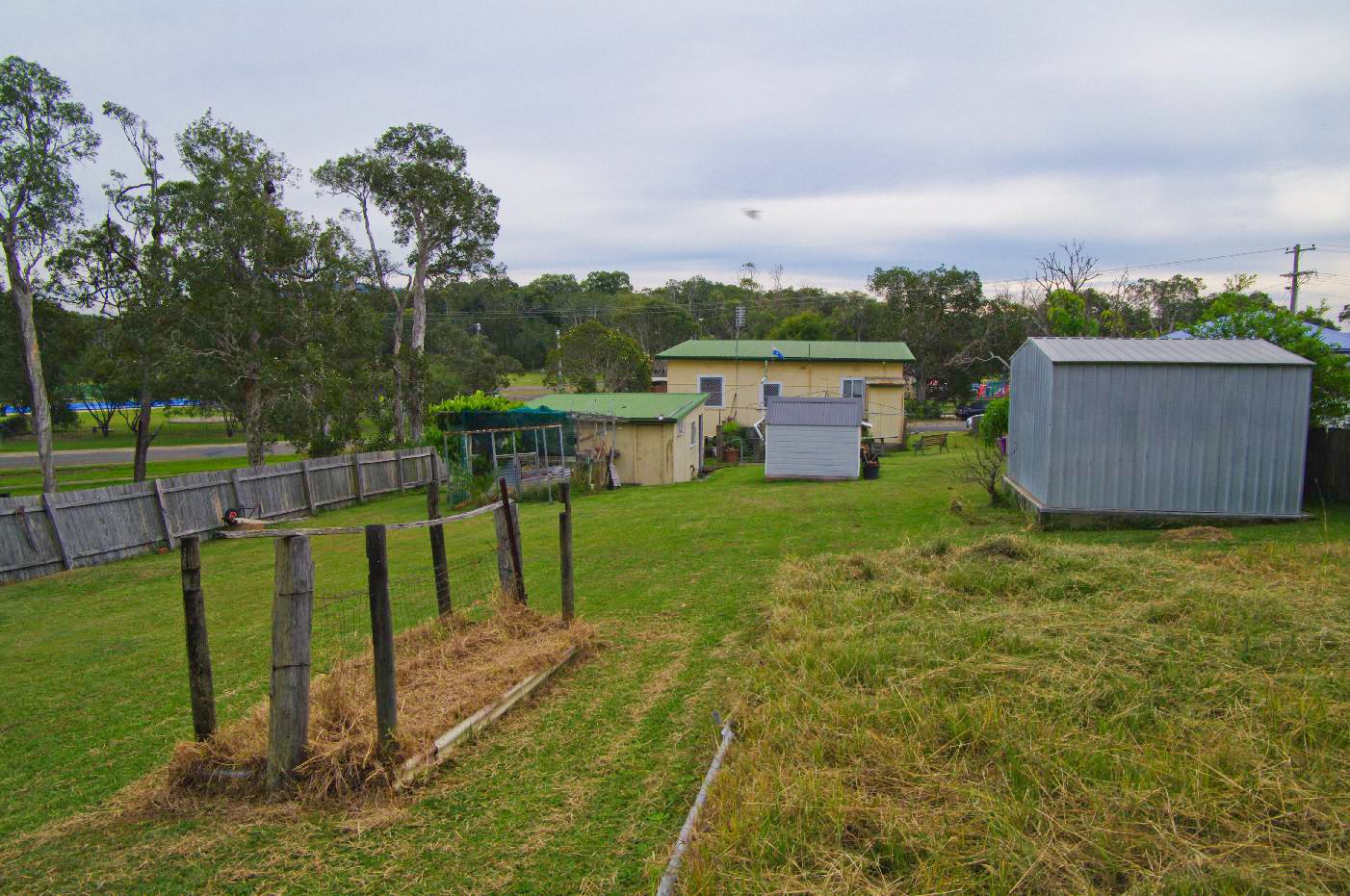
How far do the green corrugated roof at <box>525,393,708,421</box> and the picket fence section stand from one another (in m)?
6.41

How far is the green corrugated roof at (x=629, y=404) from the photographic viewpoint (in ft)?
78.2

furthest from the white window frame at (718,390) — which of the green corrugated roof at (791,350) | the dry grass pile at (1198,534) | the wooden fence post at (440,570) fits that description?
the wooden fence post at (440,570)

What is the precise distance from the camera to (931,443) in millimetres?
33000

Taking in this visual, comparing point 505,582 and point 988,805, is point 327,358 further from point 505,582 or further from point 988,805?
point 988,805

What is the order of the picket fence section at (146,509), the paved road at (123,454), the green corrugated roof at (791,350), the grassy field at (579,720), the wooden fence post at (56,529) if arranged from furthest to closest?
1. the paved road at (123,454)
2. the green corrugated roof at (791,350)
3. the wooden fence post at (56,529)
4. the picket fence section at (146,509)
5. the grassy field at (579,720)

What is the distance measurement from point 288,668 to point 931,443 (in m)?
31.3

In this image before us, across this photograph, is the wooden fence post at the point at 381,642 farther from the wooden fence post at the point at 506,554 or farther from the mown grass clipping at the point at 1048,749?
the wooden fence post at the point at 506,554

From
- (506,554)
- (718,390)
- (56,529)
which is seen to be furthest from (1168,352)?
(718,390)

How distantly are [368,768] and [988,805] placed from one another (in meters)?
3.16

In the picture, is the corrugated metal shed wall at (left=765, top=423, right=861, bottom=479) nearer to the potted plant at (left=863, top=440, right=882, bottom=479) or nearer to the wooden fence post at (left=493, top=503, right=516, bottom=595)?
the potted plant at (left=863, top=440, right=882, bottom=479)

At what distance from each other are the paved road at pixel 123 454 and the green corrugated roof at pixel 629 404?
1817 centimetres

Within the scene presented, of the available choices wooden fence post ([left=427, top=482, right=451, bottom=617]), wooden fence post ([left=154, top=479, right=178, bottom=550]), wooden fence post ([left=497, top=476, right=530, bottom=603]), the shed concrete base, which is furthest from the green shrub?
wooden fence post ([left=154, top=479, right=178, bottom=550])

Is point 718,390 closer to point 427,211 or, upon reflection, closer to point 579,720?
point 427,211

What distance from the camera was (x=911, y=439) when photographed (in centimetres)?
3469
